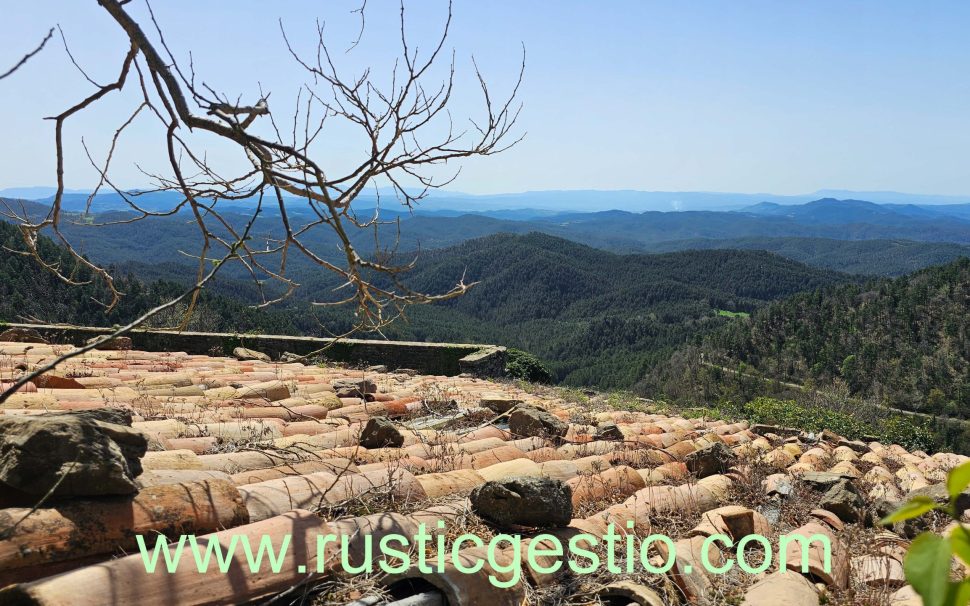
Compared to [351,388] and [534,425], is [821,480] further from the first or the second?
[351,388]

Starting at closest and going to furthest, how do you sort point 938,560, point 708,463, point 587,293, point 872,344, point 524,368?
point 938,560
point 708,463
point 524,368
point 872,344
point 587,293

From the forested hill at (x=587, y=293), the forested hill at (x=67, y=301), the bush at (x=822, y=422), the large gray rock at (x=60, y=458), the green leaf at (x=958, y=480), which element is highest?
the green leaf at (x=958, y=480)

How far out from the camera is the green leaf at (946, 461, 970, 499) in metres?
0.51

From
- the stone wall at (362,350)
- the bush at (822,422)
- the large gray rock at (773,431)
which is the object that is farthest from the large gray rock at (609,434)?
the stone wall at (362,350)

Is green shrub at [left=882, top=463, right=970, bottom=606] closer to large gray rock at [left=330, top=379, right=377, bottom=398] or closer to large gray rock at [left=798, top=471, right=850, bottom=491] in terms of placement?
large gray rock at [left=798, top=471, right=850, bottom=491]

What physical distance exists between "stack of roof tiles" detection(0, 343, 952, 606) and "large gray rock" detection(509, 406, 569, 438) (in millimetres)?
107

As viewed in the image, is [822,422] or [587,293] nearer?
[822,422]

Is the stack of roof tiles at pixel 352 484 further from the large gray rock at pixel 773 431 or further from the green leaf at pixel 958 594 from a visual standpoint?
the green leaf at pixel 958 594

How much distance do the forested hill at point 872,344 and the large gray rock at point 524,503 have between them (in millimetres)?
31234

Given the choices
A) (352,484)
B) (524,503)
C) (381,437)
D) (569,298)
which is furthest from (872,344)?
(569,298)

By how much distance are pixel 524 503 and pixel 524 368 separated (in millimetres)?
8655

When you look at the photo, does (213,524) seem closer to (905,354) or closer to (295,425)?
(295,425)

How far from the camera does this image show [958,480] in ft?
1.74

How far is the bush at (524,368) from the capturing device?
1126 centimetres
